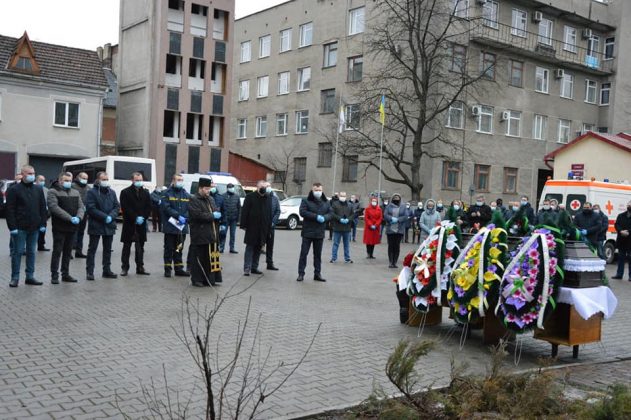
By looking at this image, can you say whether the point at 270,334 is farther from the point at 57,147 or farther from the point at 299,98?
the point at 299,98

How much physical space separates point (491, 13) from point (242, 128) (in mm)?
21664

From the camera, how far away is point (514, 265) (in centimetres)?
757

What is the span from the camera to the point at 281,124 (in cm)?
4875

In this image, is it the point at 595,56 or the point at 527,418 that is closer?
the point at 527,418

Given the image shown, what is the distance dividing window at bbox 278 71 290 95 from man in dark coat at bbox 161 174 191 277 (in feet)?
116

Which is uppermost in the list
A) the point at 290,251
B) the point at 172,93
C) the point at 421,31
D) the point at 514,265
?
the point at 421,31

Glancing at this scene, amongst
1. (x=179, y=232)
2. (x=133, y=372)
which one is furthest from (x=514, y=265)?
(x=179, y=232)

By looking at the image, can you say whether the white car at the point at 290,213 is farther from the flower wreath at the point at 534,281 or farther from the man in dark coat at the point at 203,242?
the flower wreath at the point at 534,281

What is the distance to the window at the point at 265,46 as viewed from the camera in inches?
1974

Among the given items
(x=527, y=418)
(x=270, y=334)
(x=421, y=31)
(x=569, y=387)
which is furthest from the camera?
(x=421, y=31)

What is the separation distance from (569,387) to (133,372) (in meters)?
4.15

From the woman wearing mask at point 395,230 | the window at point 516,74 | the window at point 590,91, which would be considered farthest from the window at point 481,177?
the woman wearing mask at point 395,230

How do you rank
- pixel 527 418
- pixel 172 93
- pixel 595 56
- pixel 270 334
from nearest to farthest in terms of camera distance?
pixel 527 418
pixel 270 334
pixel 172 93
pixel 595 56

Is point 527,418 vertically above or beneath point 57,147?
Answer: beneath
